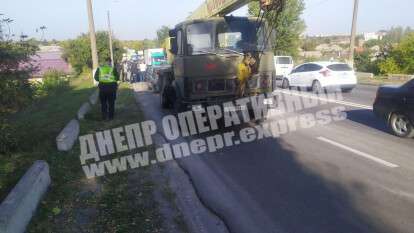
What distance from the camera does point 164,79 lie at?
41.4ft

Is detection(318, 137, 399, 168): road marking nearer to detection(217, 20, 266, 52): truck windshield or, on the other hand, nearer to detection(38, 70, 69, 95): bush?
detection(217, 20, 266, 52): truck windshield

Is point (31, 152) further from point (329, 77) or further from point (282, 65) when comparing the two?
point (282, 65)

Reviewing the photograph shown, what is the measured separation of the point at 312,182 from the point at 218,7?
5.57 metres

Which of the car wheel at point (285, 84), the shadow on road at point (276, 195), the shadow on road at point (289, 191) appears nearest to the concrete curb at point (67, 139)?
the shadow on road at point (276, 195)

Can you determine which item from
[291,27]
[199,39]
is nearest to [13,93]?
[199,39]

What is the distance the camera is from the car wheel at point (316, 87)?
55.8 ft

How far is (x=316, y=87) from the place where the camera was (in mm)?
17297

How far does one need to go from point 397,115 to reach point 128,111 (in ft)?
26.9

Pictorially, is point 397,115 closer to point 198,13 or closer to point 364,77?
point 198,13

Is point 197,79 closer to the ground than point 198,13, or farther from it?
closer to the ground

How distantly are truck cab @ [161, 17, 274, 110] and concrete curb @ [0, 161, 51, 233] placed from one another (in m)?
4.27

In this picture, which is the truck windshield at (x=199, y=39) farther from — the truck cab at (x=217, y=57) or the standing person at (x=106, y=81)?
the standing person at (x=106, y=81)

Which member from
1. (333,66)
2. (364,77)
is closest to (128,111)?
(333,66)

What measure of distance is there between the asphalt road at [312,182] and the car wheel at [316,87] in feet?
27.4
